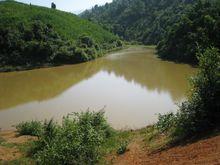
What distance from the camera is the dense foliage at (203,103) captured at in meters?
16.6

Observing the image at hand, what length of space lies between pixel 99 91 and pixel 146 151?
82.7ft

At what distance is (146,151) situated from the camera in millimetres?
17297

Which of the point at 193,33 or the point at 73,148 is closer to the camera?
the point at 73,148

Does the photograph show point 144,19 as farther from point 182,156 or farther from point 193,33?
point 182,156

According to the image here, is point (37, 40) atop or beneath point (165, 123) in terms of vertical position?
atop

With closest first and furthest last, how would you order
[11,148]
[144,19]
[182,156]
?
[182,156]
[11,148]
[144,19]

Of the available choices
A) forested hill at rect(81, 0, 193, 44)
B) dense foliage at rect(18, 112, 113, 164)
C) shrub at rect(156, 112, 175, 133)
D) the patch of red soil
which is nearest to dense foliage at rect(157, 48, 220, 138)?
shrub at rect(156, 112, 175, 133)

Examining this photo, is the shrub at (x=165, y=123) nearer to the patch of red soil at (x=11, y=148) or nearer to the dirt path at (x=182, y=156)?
the dirt path at (x=182, y=156)

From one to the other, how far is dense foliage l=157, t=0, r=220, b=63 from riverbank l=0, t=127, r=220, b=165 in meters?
35.5

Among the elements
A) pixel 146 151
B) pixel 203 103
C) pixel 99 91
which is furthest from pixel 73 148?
pixel 99 91

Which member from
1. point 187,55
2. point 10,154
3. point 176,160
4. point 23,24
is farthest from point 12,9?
point 176,160

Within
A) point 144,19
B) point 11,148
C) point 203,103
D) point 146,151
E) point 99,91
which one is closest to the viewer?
point 203,103

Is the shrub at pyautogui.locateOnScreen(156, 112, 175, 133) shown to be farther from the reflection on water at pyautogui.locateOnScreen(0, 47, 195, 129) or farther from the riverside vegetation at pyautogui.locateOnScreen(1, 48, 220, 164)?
the reflection on water at pyautogui.locateOnScreen(0, 47, 195, 129)

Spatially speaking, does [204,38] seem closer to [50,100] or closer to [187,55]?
[187,55]
